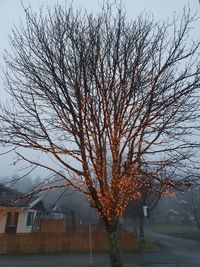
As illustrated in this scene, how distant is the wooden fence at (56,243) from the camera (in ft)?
72.4

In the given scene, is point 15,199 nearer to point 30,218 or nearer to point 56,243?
point 56,243

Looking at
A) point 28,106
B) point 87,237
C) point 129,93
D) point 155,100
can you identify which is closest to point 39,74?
point 28,106

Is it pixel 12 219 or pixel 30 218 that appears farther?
pixel 30 218

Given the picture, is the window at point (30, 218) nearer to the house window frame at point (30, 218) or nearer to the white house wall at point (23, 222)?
the house window frame at point (30, 218)

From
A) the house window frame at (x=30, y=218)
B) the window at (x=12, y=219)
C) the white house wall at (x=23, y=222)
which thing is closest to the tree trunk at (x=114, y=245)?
the white house wall at (x=23, y=222)

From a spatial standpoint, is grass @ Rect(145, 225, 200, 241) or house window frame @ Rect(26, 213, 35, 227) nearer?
house window frame @ Rect(26, 213, 35, 227)

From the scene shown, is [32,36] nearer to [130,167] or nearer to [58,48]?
[58,48]

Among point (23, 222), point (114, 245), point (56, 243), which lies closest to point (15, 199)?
point (114, 245)

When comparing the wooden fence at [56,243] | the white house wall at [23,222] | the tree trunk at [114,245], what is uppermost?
the white house wall at [23,222]

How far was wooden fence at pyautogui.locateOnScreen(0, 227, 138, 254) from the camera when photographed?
22.1 m

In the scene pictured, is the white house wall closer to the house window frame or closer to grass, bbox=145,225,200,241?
the house window frame

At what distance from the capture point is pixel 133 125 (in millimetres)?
9625

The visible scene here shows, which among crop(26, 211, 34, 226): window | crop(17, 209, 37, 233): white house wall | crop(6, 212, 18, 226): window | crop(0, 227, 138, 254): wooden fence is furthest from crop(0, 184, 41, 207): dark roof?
crop(0, 227, 138, 254): wooden fence

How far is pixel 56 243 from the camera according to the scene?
22.5m
